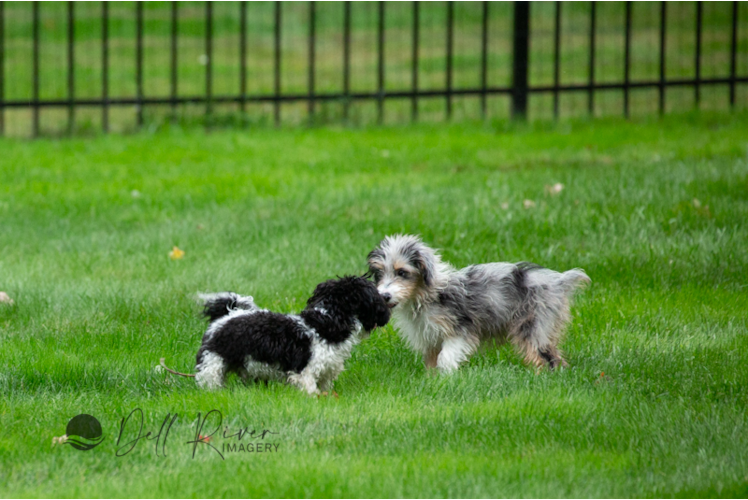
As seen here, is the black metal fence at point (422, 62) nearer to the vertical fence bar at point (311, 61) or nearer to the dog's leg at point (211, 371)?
the vertical fence bar at point (311, 61)

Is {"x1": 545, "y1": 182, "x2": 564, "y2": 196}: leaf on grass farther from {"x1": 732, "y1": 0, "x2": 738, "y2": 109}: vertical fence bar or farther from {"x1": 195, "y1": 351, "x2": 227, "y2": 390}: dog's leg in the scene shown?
{"x1": 732, "y1": 0, "x2": 738, "y2": 109}: vertical fence bar

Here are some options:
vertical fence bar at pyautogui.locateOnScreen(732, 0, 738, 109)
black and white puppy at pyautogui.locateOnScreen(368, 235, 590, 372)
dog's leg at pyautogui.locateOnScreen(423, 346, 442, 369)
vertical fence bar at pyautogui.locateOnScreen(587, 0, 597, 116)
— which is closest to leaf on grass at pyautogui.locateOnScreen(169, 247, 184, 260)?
black and white puppy at pyautogui.locateOnScreen(368, 235, 590, 372)

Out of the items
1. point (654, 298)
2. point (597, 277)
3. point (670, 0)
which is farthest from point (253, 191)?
point (670, 0)

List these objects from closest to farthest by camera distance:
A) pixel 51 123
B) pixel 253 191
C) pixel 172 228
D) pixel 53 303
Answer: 1. pixel 53 303
2. pixel 172 228
3. pixel 253 191
4. pixel 51 123

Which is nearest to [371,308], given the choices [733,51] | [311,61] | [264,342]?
[264,342]

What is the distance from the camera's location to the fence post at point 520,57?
13773mm

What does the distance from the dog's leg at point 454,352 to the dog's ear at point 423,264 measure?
0.36 meters

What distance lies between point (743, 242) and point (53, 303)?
5.26 metres

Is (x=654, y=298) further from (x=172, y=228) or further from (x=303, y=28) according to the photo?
(x=303, y=28)

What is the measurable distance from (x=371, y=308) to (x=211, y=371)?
85cm

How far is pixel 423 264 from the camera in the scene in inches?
190

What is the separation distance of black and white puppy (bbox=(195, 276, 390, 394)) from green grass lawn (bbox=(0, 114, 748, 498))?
0.13 m

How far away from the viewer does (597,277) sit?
6.72 metres

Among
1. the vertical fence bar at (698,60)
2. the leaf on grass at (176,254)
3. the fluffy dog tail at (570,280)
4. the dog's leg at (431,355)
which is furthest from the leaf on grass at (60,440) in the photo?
the vertical fence bar at (698,60)
